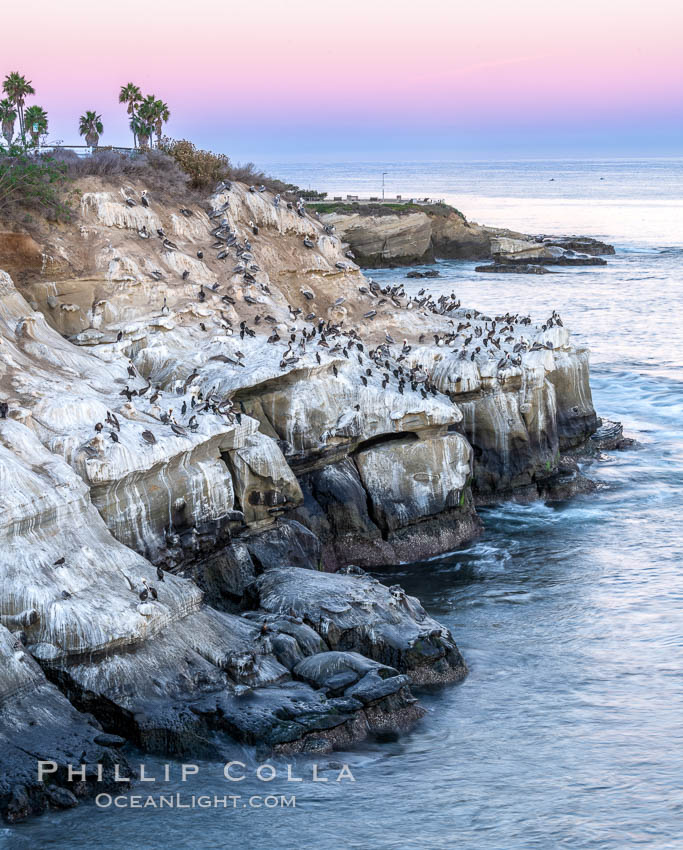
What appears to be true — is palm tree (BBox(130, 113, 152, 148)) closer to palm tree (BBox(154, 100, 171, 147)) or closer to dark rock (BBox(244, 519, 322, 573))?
palm tree (BBox(154, 100, 171, 147))

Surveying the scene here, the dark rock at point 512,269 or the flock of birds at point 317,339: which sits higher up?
the dark rock at point 512,269

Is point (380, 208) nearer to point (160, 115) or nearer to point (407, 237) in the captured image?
point (407, 237)

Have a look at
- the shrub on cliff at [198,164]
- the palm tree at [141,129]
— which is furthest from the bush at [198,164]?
the palm tree at [141,129]

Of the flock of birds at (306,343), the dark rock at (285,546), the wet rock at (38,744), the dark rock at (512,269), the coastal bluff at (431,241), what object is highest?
the coastal bluff at (431,241)

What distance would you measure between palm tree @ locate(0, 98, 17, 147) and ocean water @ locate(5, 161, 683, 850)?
3004 centimetres

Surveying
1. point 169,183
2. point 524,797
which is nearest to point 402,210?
point 169,183

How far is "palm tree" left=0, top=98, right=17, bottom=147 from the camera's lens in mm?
50844

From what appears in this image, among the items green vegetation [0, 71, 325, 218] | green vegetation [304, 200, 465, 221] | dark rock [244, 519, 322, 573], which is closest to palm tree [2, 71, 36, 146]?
green vegetation [0, 71, 325, 218]

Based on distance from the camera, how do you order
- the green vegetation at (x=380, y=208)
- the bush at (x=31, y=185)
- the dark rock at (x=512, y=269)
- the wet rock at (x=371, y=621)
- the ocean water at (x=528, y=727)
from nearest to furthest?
1. the ocean water at (x=528, y=727)
2. the wet rock at (x=371, y=621)
3. the bush at (x=31, y=185)
4. the dark rock at (x=512, y=269)
5. the green vegetation at (x=380, y=208)

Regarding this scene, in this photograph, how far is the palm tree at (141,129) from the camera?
5147cm

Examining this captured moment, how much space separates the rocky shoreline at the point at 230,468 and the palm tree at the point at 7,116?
44.5 feet

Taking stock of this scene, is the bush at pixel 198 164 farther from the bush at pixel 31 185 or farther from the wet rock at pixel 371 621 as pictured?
the wet rock at pixel 371 621

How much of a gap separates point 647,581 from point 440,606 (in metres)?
6.83

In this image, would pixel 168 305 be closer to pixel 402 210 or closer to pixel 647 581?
pixel 647 581
